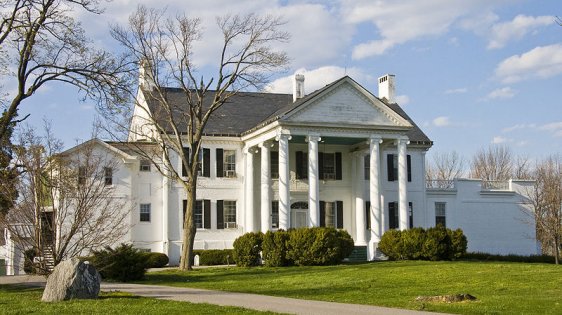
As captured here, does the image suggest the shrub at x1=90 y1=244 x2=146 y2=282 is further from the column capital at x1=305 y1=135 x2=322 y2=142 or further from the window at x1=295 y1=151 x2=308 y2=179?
the window at x1=295 y1=151 x2=308 y2=179

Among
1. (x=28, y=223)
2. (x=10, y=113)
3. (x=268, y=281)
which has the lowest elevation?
(x=268, y=281)

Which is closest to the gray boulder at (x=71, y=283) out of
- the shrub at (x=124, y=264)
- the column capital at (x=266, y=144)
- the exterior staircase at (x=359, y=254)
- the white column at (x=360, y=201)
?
the shrub at (x=124, y=264)

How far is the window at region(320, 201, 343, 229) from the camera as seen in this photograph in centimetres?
4331

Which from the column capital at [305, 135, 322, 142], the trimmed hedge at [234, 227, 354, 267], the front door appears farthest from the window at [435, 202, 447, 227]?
the trimmed hedge at [234, 227, 354, 267]

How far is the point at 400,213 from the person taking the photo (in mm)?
39531

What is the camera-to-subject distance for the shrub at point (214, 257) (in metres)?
39.9

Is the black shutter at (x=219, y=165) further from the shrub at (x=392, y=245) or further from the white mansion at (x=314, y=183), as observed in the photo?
the shrub at (x=392, y=245)

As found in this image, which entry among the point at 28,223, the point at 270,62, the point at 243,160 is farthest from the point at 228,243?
the point at 28,223

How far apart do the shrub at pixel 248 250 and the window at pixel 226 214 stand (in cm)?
645

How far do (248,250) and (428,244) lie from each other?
860 centimetres

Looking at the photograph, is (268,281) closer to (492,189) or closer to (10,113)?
(10,113)

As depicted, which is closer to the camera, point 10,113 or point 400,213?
point 10,113

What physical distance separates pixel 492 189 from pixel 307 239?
60.9ft

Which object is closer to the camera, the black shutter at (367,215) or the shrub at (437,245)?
the shrub at (437,245)
